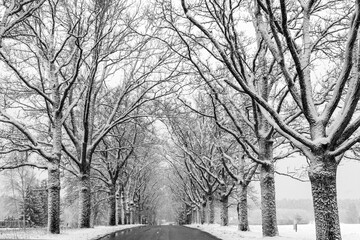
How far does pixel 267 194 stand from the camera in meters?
12.8

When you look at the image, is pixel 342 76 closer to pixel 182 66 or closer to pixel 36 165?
pixel 182 66

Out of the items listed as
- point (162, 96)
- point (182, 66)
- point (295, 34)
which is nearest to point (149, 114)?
point (162, 96)

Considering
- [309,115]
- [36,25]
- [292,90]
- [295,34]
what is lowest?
[309,115]

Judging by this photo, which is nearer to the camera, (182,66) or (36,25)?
(36,25)

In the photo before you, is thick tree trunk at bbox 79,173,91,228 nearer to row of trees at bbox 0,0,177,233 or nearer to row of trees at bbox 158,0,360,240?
row of trees at bbox 0,0,177,233

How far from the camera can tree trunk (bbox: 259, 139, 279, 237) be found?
1257 centimetres

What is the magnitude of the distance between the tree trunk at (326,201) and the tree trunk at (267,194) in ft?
16.5

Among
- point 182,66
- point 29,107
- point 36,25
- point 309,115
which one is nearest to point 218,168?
point 182,66

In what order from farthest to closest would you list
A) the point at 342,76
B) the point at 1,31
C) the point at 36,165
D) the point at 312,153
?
the point at 36,165
the point at 1,31
the point at 312,153
the point at 342,76

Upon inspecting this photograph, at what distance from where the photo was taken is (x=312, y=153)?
7.96 meters

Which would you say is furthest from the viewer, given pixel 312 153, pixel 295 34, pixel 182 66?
pixel 182 66

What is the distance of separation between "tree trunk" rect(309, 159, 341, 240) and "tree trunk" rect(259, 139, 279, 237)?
198 inches

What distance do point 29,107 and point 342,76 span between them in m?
16.3

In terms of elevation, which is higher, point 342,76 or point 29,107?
point 29,107
